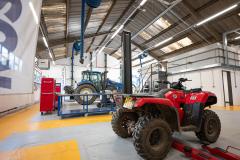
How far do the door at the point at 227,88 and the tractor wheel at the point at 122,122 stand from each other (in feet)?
28.7

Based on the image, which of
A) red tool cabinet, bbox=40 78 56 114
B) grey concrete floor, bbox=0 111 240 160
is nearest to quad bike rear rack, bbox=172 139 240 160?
grey concrete floor, bbox=0 111 240 160

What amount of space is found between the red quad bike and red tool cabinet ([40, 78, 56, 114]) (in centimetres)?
422

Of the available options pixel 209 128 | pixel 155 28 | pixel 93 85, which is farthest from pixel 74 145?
pixel 155 28

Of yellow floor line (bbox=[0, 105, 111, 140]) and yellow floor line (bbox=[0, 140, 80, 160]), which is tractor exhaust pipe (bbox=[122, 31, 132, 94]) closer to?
yellow floor line (bbox=[0, 140, 80, 160])

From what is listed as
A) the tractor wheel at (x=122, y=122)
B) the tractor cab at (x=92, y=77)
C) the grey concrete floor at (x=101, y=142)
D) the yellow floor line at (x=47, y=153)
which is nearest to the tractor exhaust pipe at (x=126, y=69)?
the tractor wheel at (x=122, y=122)

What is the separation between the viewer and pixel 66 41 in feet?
38.5

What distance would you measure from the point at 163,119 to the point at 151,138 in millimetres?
390

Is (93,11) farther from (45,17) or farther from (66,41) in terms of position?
(66,41)

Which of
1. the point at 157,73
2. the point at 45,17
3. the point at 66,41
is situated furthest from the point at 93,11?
the point at 157,73

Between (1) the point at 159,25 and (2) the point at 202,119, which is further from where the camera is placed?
(1) the point at 159,25

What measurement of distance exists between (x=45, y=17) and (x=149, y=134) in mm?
7962

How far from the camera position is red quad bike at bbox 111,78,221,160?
6.56 ft

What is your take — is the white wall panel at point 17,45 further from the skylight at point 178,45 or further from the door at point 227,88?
the skylight at point 178,45

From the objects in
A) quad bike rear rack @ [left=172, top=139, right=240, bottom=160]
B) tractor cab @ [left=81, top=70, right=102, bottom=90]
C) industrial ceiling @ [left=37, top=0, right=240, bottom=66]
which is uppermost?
industrial ceiling @ [left=37, top=0, right=240, bottom=66]
